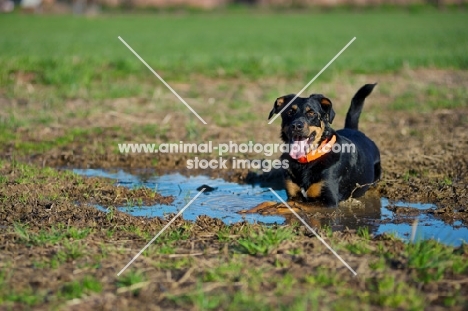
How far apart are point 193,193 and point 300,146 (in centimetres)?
145

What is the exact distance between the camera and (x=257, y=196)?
789 cm

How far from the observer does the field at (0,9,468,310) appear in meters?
4.40

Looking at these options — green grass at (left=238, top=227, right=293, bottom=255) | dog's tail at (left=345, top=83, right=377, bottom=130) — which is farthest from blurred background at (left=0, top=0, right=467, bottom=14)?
green grass at (left=238, top=227, right=293, bottom=255)

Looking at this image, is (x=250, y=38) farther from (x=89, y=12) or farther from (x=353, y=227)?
(x=89, y=12)

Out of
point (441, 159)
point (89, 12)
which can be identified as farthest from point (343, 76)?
point (89, 12)

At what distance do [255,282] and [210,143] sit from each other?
5826mm

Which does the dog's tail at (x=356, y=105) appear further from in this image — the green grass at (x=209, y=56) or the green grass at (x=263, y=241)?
the green grass at (x=209, y=56)

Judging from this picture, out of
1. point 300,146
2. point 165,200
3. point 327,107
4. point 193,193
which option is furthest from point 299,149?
point 165,200

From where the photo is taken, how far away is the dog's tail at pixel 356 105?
8367mm

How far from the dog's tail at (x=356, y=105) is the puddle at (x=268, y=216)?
1406 millimetres

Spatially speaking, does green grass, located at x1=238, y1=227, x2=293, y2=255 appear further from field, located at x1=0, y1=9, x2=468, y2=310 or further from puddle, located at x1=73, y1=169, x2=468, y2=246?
puddle, located at x1=73, y1=169, x2=468, y2=246

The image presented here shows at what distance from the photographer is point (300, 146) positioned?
7355 millimetres

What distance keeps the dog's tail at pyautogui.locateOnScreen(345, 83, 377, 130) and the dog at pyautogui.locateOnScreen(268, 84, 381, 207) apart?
0.98 metres

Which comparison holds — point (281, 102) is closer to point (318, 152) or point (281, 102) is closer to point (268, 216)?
point (318, 152)
